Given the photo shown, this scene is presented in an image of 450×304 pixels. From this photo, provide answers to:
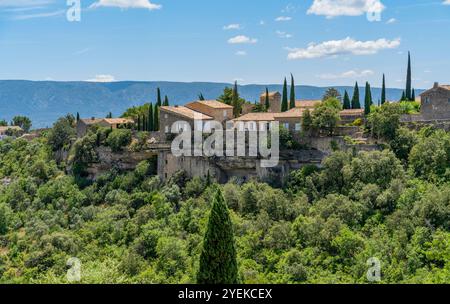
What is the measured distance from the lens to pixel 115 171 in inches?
1885

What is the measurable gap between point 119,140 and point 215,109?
27.5ft

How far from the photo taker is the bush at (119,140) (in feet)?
158

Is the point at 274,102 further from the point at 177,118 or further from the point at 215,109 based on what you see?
the point at 177,118

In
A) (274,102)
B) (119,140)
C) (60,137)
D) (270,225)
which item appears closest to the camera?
(270,225)

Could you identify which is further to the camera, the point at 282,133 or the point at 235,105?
the point at 235,105

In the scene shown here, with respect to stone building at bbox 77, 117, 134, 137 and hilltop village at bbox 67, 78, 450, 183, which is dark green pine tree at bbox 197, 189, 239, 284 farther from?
Result: stone building at bbox 77, 117, 134, 137

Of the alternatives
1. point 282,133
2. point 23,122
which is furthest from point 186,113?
point 23,122

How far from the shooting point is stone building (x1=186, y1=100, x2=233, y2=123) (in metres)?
46.2

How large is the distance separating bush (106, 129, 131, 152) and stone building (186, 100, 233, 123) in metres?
5.82

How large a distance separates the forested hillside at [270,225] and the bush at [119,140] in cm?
225

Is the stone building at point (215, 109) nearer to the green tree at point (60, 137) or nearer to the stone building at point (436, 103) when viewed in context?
the green tree at point (60, 137)

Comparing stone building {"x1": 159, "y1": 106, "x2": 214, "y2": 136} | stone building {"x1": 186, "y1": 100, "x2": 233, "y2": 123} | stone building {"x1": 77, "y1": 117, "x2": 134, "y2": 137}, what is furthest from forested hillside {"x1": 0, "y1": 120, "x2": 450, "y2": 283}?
stone building {"x1": 77, "y1": 117, "x2": 134, "y2": 137}

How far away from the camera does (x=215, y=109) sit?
46.2 metres
